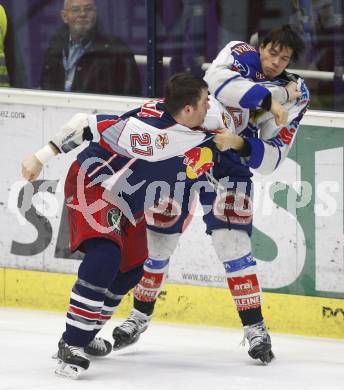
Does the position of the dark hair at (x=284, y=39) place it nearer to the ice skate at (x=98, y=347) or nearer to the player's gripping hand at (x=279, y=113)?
the player's gripping hand at (x=279, y=113)

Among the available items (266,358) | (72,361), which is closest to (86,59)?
(266,358)

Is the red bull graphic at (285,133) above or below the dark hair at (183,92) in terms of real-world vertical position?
below

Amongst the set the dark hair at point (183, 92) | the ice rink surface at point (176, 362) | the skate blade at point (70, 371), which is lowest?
the ice rink surface at point (176, 362)

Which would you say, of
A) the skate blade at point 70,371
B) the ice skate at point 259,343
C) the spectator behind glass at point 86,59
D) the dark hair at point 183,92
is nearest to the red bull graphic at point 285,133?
the dark hair at point 183,92

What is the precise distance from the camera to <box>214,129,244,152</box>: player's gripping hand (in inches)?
209

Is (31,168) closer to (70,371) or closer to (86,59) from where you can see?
A: (70,371)

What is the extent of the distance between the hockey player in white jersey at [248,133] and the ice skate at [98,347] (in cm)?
54

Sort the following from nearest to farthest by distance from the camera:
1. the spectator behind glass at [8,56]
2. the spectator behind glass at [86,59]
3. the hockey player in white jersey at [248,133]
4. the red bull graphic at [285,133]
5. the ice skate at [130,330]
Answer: the hockey player in white jersey at [248,133] → the red bull graphic at [285,133] → the ice skate at [130,330] → the spectator behind glass at [86,59] → the spectator behind glass at [8,56]

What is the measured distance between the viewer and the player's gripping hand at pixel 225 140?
5.31 m

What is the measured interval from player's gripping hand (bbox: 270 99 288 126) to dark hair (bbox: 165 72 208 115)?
0.30 m

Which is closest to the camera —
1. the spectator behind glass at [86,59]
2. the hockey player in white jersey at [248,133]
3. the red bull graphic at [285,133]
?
the hockey player in white jersey at [248,133]

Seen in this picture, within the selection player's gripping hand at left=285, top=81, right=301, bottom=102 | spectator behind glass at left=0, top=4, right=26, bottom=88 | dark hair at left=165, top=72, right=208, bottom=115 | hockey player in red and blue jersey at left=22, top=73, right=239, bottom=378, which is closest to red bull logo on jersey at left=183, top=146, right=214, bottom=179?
hockey player in red and blue jersey at left=22, top=73, right=239, bottom=378

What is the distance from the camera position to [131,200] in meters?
5.37

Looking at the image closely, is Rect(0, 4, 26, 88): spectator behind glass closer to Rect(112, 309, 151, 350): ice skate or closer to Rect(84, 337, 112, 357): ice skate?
Rect(112, 309, 151, 350): ice skate
